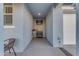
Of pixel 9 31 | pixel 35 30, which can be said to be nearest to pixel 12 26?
pixel 9 31

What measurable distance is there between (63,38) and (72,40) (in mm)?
582

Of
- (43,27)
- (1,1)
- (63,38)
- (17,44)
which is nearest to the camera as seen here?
(1,1)

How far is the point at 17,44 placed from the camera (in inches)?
269

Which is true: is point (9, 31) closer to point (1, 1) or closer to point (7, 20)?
point (7, 20)

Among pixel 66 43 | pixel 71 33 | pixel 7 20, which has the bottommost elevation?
pixel 66 43

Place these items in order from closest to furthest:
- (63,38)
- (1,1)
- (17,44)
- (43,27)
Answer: (1,1) → (17,44) → (63,38) → (43,27)

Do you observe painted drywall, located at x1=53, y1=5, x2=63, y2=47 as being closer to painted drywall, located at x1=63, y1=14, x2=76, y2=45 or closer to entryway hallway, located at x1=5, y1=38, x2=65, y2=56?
entryway hallway, located at x1=5, y1=38, x2=65, y2=56

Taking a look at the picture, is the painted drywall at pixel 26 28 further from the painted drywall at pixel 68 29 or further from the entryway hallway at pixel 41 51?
the painted drywall at pixel 68 29

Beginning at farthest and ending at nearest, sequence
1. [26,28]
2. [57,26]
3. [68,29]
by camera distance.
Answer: [68,29], [26,28], [57,26]

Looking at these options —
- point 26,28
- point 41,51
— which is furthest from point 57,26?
point 41,51

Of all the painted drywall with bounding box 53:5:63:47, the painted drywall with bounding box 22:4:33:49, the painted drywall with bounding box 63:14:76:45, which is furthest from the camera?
the painted drywall with bounding box 63:14:76:45

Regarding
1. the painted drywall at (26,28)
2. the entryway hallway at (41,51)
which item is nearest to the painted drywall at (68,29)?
the entryway hallway at (41,51)

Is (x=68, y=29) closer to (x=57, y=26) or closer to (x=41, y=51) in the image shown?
(x=57, y=26)

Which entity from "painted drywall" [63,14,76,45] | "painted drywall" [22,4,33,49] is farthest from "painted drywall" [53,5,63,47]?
"painted drywall" [22,4,33,49]
